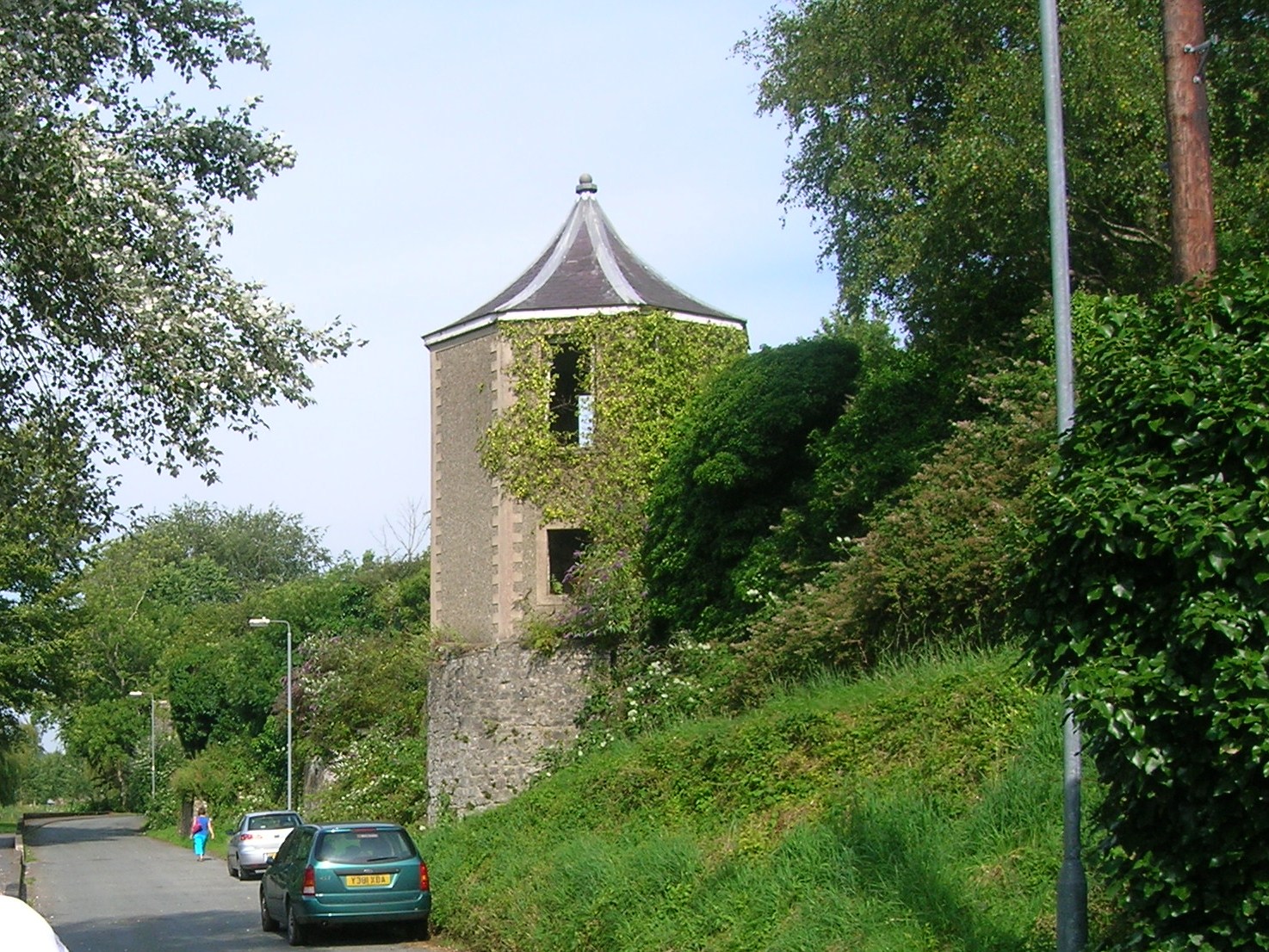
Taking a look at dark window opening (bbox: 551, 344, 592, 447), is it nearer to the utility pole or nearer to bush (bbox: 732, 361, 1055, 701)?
bush (bbox: 732, 361, 1055, 701)

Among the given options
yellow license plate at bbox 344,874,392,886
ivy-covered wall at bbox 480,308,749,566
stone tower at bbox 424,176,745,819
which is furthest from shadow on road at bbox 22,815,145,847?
yellow license plate at bbox 344,874,392,886

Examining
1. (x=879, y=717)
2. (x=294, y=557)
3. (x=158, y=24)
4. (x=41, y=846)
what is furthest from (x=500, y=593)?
(x=294, y=557)

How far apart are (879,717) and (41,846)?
45295 mm

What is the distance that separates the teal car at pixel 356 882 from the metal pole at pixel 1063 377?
1068 centimetres

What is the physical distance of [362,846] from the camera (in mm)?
19297

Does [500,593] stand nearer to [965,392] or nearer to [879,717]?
[965,392]

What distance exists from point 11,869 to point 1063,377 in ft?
88.6

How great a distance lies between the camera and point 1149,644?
25.8 ft

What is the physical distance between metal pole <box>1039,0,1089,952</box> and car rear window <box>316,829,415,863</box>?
11.0 metres

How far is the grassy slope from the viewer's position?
11.3m

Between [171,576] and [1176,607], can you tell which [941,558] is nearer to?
[1176,607]

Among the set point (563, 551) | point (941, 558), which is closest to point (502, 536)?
point (563, 551)

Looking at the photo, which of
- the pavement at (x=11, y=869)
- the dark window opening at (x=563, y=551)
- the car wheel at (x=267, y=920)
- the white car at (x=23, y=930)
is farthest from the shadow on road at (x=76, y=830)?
the white car at (x=23, y=930)

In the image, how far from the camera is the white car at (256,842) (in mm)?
35094
